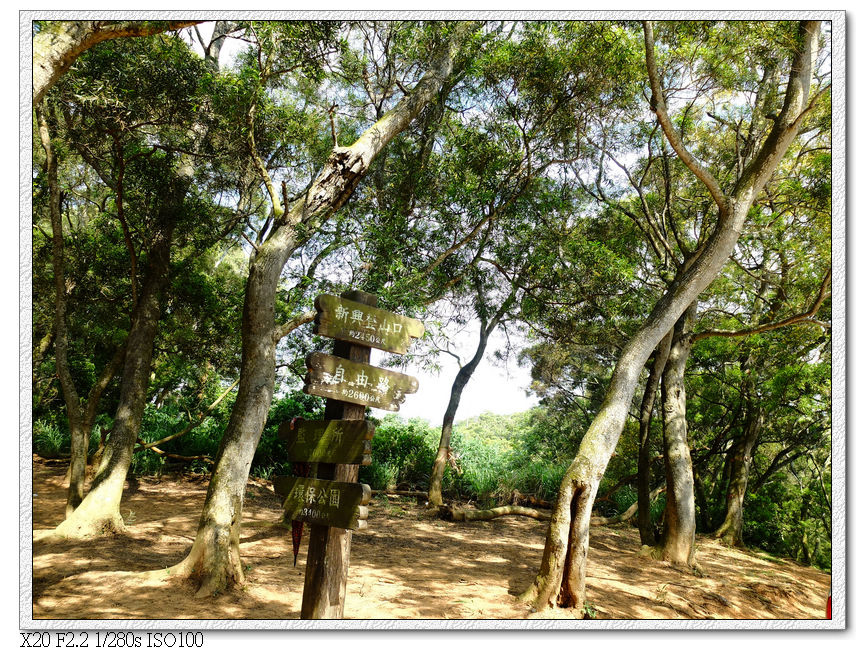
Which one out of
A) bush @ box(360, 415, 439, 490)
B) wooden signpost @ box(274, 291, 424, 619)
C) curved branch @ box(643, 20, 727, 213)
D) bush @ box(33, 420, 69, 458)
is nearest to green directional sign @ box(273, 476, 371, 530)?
wooden signpost @ box(274, 291, 424, 619)

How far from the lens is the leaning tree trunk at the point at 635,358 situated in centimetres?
445

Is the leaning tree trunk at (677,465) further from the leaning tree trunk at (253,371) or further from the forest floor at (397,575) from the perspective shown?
the leaning tree trunk at (253,371)

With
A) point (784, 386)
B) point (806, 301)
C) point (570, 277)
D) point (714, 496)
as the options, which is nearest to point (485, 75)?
point (570, 277)

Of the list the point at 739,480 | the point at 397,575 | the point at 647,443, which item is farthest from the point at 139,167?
the point at 739,480

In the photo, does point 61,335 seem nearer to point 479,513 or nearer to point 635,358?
point 635,358

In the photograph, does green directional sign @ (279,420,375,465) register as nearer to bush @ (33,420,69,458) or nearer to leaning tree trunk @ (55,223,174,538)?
leaning tree trunk @ (55,223,174,538)

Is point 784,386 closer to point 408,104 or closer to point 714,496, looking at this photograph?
point 714,496

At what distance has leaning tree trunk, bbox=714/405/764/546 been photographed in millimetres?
8805

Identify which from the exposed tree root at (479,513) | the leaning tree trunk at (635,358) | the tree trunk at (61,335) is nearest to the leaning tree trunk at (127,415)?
the tree trunk at (61,335)

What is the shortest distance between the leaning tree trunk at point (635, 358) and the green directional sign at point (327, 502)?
2.18 metres

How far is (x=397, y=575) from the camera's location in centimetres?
546

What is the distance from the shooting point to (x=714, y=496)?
1000 cm

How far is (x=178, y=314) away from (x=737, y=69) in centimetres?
841

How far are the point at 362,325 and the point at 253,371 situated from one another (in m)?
2.12
